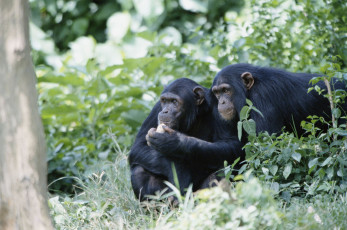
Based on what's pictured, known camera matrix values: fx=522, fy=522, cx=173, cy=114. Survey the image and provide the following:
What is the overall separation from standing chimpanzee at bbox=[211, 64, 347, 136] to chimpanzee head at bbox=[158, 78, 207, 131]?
0.27 metres

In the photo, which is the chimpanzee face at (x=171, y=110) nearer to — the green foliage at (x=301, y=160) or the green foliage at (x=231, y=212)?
the green foliage at (x=301, y=160)

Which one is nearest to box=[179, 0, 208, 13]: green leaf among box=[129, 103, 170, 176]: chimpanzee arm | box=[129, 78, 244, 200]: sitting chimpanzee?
box=[129, 78, 244, 200]: sitting chimpanzee

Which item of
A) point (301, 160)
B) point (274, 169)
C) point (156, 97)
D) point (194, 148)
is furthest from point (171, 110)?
point (156, 97)

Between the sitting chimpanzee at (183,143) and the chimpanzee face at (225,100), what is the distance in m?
0.12

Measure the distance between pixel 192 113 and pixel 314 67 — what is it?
2154mm

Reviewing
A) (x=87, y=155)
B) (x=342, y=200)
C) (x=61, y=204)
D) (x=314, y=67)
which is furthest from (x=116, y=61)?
(x=342, y=200)

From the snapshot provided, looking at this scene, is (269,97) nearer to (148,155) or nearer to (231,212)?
(148,155)

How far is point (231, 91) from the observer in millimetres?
5523

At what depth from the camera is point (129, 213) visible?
16.8 feet

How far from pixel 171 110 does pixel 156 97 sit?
1.95 meters

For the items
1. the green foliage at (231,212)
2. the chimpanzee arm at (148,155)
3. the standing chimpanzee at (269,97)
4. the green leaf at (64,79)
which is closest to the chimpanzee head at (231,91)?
the standing chimpanzee at (269,97)

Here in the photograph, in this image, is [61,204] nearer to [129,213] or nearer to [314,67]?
[129,213]

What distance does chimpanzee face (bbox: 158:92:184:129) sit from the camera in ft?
18.2

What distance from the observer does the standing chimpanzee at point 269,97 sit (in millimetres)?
5418
